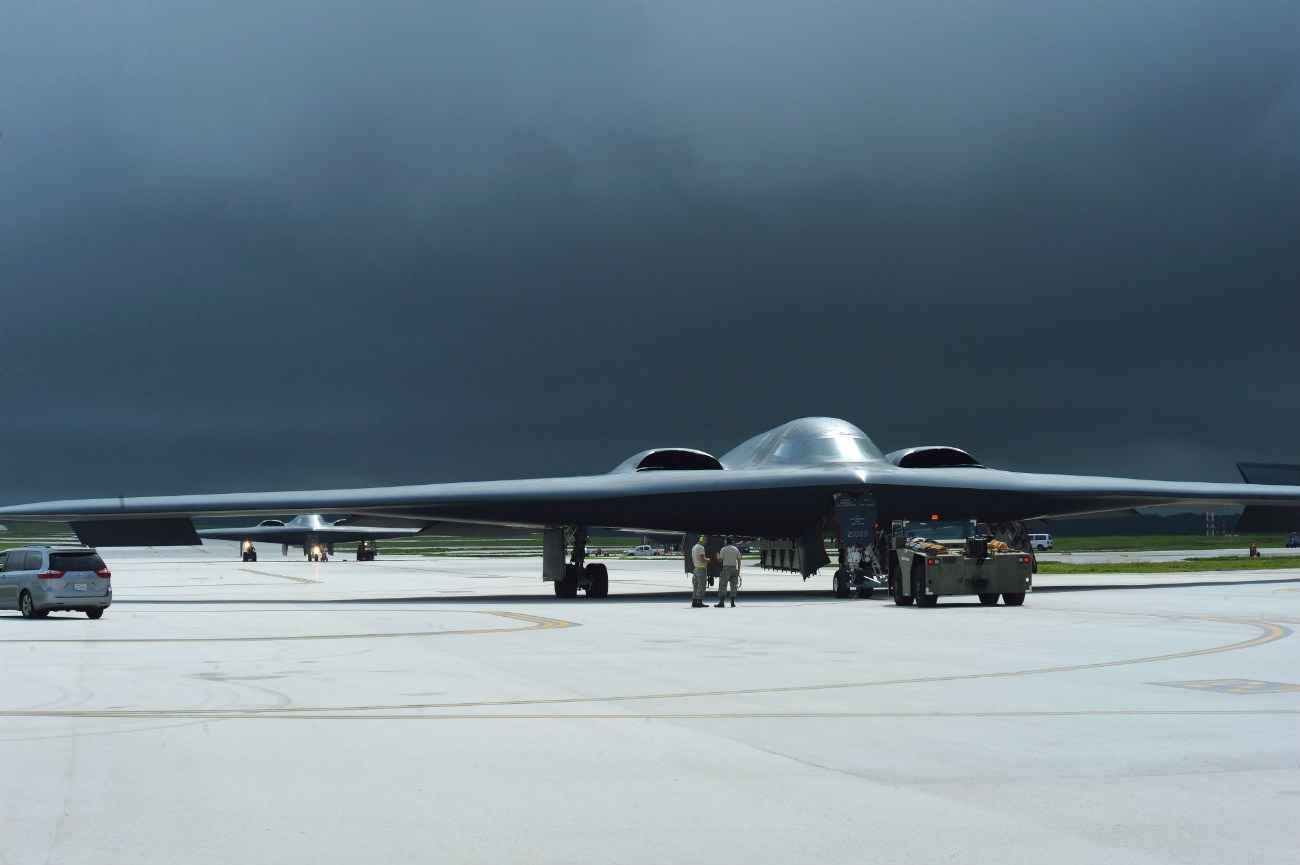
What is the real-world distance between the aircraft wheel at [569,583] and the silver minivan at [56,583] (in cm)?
1176

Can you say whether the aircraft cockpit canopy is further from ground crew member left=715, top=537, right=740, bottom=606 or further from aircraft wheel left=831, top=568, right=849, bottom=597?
ground crew member left=715, top=537, right=740, bottom=606

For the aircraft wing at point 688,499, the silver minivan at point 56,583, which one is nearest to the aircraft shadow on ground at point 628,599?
the aircraft wing at point 688,499

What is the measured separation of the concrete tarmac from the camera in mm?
5418

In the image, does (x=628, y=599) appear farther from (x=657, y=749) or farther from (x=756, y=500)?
(x=657, y=749)

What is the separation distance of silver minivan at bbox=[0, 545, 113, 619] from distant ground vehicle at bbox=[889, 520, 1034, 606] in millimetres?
16005

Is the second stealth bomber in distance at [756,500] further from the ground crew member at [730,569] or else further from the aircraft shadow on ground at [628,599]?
the ground crew member at [730,569]

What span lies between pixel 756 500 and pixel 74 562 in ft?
50.1

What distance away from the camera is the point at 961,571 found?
23859mm

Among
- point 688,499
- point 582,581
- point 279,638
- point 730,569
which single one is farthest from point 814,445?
point 279,638

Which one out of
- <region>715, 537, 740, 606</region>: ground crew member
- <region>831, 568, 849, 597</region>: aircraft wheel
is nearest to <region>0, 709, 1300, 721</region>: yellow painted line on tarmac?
<region>715, 537, 740, 606</region>: ground crew member

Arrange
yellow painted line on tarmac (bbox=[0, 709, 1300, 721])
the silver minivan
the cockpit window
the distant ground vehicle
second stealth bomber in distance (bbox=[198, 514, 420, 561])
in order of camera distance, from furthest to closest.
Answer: second stealth bomber in distance (bbox=[198, 514, 420, 561]), the cockpit window, the distant ground vehicle, the silver minivan, yellow painted line on tarmac (bbox=[0, 709, 1300, 721])

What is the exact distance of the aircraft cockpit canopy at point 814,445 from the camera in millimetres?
29567

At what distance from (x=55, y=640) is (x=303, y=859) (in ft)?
46.9

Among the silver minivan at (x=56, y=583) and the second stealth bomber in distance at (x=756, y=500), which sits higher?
the second stealth bomber in distance at (x=756, y=500)
